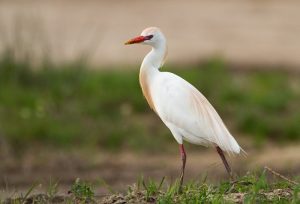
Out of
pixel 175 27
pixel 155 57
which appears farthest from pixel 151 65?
pixel 175 27

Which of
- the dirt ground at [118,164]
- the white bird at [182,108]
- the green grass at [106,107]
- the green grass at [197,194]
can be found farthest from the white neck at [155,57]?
the green grass at [106,107]

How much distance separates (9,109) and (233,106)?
266 centimetres

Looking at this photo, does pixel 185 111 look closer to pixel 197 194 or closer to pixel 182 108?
pixel 182 108

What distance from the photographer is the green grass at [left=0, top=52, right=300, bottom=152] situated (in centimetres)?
1139

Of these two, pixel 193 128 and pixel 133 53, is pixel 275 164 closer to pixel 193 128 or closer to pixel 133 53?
pixel 193 128

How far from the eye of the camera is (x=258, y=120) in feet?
39.1

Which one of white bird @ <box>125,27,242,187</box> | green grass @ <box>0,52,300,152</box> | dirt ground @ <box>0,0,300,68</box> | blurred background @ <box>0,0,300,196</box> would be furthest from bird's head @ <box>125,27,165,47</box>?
dirt ground @ <box>0,0,300,68</box>

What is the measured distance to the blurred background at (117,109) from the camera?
35.3 feet

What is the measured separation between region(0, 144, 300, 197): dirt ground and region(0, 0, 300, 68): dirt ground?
2606 mm

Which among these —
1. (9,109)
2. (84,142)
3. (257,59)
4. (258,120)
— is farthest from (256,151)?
(257,59)

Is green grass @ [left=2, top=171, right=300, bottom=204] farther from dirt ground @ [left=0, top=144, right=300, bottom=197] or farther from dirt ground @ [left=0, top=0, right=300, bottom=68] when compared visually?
dirt ground @ [left=0, top=0, right=300, bottom=68]

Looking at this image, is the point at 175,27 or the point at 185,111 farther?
the point at 175,27

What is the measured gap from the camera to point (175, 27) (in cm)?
1742

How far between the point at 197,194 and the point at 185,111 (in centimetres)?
93
